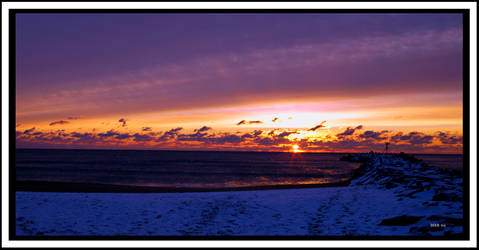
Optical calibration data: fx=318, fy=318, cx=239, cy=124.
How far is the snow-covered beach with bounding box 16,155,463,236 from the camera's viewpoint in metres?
8.43

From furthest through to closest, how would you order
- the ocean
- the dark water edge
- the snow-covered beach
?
the ocean, the dark water edge, the snow-covered beach

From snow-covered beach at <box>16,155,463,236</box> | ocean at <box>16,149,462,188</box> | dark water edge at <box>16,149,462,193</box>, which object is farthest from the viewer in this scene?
ocean at <box>16,149,462,188</box>

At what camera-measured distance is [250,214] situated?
10859 mm

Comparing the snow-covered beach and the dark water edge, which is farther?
the dark water edge

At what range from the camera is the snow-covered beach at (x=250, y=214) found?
843 cm

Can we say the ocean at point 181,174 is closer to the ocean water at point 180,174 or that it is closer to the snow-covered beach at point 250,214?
the ocean water at point 180,174

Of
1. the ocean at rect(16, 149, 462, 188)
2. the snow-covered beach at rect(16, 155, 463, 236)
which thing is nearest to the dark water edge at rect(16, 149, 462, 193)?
the ocean at rect(16, 149, 462, 188)

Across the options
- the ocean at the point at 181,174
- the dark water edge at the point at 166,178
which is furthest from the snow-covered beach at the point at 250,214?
the ocean at the point at 181,174

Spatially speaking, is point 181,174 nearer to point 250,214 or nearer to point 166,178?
point 166,178

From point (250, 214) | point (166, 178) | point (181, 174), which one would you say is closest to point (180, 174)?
point (181, 174)

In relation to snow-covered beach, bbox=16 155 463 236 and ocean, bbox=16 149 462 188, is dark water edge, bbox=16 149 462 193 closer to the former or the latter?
ocean, bbox=16 149 462 188

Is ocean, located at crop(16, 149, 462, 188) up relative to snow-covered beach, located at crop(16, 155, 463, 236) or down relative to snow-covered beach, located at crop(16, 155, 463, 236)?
down
